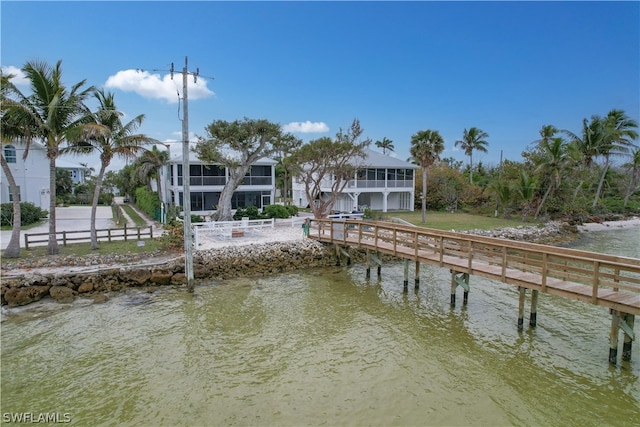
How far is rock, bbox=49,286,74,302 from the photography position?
13.3m

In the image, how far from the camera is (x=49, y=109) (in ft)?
49.1

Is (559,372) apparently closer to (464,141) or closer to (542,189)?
(542,189)

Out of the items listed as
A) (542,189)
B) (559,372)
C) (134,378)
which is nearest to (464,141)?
(542,189)

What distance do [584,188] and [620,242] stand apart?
18471 mm

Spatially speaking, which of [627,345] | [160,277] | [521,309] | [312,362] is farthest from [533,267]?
[160,277]

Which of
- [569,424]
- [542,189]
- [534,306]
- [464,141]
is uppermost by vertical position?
[464,141]

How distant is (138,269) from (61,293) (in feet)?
8.91

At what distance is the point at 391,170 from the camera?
1442 inches

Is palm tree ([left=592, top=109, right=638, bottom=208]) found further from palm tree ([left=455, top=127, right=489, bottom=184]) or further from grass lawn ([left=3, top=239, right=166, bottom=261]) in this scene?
grass lawn ([left=3, top=239, right=166, bottom=261])

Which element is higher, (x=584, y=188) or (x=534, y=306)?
(x=584, y=188)

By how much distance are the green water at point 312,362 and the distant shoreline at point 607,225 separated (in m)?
23.8

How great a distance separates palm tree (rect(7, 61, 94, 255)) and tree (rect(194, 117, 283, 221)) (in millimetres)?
8621

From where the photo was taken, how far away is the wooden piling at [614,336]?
8898 mm

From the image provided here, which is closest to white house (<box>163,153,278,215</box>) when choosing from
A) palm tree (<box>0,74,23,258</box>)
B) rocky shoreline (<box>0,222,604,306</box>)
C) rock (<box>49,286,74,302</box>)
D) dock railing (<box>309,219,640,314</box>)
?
rocky shoreline (<box>0,222,604,306</box>)
